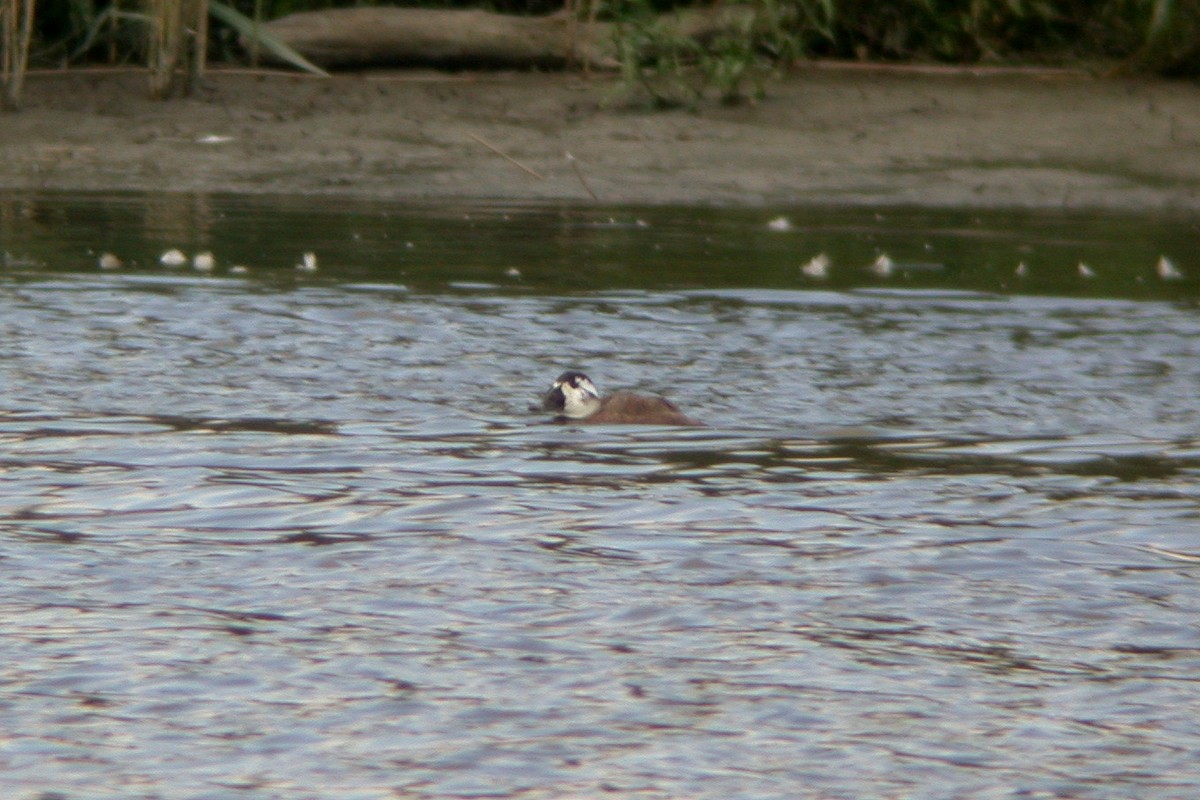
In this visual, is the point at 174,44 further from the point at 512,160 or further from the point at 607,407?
the point at 607,407

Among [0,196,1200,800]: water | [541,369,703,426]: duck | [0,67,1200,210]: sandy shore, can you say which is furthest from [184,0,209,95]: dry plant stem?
[541,369,703,426]: duck

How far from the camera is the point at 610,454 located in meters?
6.11

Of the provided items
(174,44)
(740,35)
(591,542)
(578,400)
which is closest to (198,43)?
(174,44)

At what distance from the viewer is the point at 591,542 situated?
501 cm

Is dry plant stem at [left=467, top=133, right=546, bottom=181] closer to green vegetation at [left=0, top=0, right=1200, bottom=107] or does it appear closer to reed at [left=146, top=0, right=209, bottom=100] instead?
green vegetation at [left=0, top=0, right=1200, bottom=107]

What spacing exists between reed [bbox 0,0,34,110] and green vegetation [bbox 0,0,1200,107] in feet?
0.04

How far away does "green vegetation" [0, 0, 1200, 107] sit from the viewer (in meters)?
15.3

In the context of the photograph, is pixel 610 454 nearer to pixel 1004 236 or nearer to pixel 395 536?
pixel 395 536

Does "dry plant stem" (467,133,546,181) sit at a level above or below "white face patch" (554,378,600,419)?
below

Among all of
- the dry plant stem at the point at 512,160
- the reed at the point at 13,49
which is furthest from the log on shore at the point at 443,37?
the dry plant stem at the point at 512,160

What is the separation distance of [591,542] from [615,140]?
985 cm

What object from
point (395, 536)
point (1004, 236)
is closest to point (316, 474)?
point (395, 536)

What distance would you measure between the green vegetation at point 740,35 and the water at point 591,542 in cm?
601

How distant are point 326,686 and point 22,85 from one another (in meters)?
12.1
